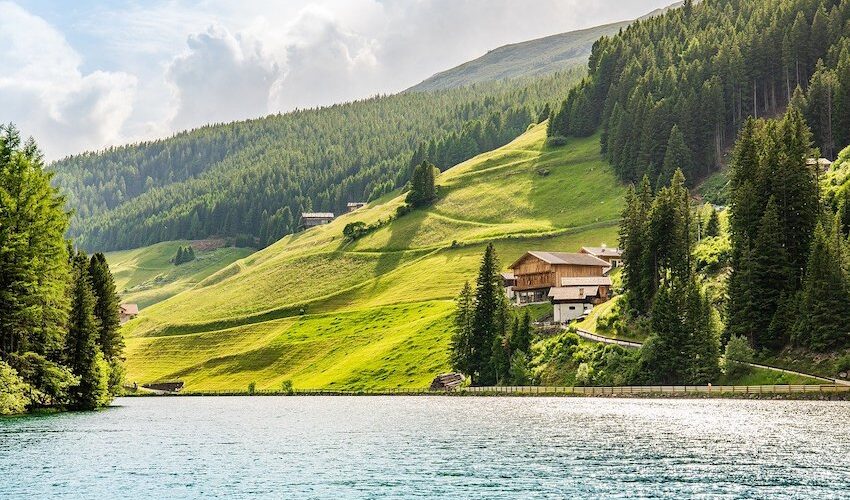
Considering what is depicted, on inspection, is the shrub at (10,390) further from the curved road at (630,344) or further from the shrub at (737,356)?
the shrub at (737,356)

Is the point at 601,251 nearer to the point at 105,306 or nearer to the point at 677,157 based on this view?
the point at 677,157

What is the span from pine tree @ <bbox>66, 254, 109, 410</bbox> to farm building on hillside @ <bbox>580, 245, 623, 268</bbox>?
9827 cm

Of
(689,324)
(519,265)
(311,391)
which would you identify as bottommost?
(311,391)

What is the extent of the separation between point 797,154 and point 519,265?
6152 cm

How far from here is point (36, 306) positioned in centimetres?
7550

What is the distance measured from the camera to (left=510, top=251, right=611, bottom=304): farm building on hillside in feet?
501

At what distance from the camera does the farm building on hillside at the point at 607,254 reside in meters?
167

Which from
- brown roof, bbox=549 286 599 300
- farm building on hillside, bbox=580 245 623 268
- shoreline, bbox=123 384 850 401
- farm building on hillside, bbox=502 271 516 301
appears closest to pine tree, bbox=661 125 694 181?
farm building on hillside, bbox=580 245 623 268

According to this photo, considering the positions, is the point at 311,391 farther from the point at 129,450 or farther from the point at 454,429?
the point at 129,450

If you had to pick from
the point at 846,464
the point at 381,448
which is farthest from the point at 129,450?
the point at 846,464

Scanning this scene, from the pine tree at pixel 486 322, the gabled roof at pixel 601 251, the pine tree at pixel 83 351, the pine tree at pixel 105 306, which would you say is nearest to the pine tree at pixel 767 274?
the pine tree at pixel 486 322

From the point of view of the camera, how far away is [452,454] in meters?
52.5

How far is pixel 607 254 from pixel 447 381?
54073 mm

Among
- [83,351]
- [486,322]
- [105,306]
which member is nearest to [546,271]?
[486,322]
